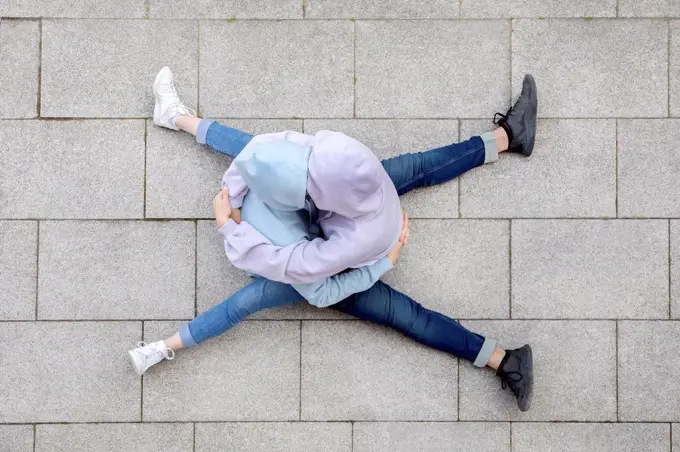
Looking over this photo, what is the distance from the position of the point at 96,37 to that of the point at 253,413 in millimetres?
2838

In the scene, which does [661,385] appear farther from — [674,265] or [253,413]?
[253,413]

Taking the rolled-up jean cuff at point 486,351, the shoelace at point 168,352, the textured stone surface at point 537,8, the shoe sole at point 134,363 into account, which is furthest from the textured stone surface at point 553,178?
the shoe sole at point 134,363

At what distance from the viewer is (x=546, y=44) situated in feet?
16.5

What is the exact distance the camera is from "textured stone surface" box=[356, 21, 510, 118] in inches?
197

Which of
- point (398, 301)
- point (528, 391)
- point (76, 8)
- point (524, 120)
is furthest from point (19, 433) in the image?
point (524, 120)

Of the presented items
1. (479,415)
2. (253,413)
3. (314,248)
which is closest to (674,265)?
(479,415)

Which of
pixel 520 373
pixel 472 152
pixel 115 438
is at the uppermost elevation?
pixel 472 152

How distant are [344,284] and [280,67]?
167 centimetres

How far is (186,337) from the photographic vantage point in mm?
4789

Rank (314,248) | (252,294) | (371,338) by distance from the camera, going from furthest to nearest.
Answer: (371,338)
(252,294)
(314,248)

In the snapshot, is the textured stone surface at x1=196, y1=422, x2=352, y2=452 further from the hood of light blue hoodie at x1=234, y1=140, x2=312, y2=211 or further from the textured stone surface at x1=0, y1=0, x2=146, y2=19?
the textured stone surface at x1=0, y1=0, x2=146, y2=19

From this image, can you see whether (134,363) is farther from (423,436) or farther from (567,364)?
(567,364)

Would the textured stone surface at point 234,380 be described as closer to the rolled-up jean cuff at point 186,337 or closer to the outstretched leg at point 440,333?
the rolled-up jean cuff at point 186,337

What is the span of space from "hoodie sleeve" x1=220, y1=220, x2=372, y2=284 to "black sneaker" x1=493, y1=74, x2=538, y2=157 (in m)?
1.58
